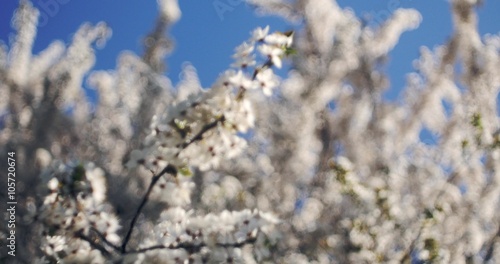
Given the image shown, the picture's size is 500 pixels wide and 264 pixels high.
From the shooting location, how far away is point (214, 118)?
2.68 metres

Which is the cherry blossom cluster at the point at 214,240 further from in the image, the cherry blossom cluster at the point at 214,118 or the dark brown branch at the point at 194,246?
the cherry blossom cluster at the point at 214,118

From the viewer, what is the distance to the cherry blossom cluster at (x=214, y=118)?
265cm

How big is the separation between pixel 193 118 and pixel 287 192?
14.4 feet

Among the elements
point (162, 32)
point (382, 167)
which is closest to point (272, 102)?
point (162, 32)

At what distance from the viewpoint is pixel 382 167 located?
5551mm

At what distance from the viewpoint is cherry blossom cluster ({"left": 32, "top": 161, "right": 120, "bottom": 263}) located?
2.77 meters

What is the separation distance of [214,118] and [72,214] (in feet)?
Answer: 2.96

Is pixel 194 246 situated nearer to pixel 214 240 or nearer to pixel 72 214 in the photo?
pixel 214 240

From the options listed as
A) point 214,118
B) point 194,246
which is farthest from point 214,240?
point 214,118

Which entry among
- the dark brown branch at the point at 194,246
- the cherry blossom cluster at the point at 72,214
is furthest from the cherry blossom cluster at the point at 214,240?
the cherry blossom cluster at the point at 72,214

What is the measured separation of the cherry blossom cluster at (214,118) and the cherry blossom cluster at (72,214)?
29 centimetres

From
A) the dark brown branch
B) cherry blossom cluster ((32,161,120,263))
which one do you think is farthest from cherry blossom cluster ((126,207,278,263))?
cherry blossom cluster ((32,161,120,263))

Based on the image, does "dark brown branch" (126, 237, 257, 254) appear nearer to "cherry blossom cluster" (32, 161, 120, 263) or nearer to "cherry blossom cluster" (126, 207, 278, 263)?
"cherry blossom cluster" (126, 207, 278, 263)

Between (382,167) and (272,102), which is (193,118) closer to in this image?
(382,167)
